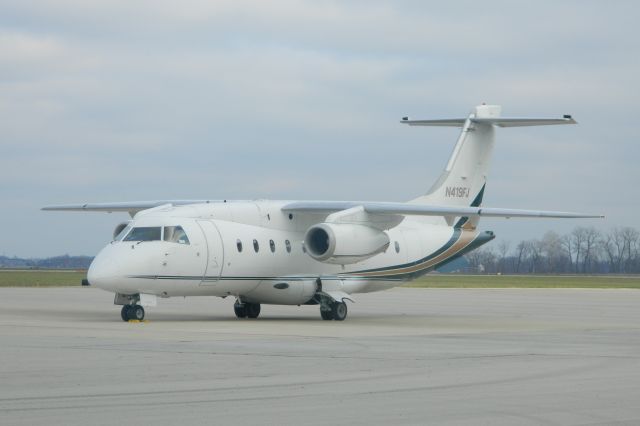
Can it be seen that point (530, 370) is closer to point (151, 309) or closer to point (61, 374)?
point (61, 374)

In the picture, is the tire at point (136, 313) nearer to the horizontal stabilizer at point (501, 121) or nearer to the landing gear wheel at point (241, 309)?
the landing gear wheel at point (241, 309)

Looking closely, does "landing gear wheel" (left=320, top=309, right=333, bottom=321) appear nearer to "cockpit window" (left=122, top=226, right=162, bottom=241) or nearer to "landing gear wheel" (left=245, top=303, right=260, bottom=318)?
"landing gear wheel" (left=245, top=303, right=260, bottom=318)

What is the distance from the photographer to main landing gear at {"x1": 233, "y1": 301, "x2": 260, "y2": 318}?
3098cm

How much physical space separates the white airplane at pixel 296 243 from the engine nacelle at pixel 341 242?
3cm

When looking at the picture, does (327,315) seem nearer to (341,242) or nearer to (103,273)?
(341,242)

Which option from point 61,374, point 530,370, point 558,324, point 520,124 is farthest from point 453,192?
point 61,374

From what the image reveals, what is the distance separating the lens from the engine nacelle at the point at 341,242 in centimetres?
2858

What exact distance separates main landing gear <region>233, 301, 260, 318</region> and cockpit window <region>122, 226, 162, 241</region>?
4.49 m

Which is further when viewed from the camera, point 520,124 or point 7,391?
point 520,124

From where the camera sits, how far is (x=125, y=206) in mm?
33688

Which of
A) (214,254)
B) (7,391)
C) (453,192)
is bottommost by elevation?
(7,391)

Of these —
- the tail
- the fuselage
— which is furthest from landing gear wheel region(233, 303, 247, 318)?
the tail

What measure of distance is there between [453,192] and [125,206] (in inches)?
402

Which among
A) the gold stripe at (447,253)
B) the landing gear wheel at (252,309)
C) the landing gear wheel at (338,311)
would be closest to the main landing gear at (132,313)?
the landing gear wheel at (252,309)
